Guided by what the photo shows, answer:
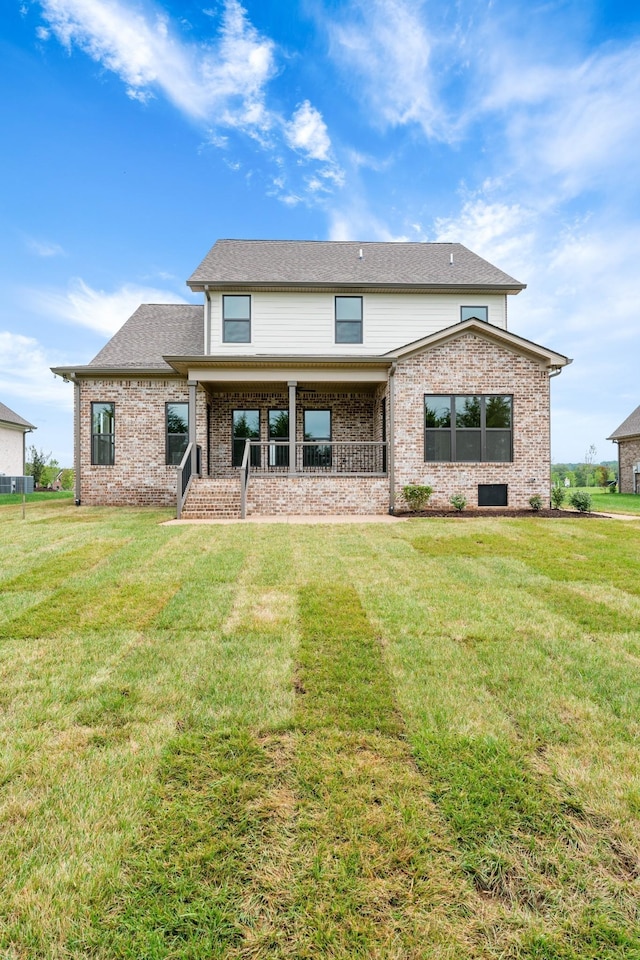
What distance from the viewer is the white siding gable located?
46.1ft

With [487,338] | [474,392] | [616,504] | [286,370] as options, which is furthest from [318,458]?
[616,504]

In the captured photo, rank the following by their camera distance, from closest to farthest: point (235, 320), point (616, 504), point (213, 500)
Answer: point (213, 500) → point (235, 320) → point (616, 504)

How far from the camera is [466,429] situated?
40.1 ft

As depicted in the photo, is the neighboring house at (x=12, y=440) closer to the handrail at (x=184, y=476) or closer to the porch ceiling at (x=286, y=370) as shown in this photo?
the handrail at (x=184, y=476)

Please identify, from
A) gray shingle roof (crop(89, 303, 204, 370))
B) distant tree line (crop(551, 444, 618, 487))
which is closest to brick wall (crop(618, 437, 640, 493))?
distant tree line (crop(551, 444, 618, 487))

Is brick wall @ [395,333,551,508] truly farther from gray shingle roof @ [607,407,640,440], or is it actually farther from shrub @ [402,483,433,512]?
gray shingle roof @ [607,407,640,440]

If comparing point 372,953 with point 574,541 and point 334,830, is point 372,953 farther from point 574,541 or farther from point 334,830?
point 574,541

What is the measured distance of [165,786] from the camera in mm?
1957

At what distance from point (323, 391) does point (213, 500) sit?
5809 mm

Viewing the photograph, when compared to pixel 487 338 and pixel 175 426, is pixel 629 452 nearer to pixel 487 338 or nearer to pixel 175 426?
pixel 487 338

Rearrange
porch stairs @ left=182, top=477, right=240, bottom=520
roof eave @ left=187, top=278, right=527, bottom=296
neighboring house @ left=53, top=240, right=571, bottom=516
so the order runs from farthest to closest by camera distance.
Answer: roof eave @ left=187, top=278, right=527, bottom=296, neighboring house @ left=53, top=240, right=571, bottom=516, porch stairs @ left=182, top=477, right=240, bottom=520

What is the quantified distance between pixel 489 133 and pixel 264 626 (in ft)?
68.1

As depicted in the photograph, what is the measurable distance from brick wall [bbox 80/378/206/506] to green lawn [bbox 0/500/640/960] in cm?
978

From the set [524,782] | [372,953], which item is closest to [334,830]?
[372,953]
